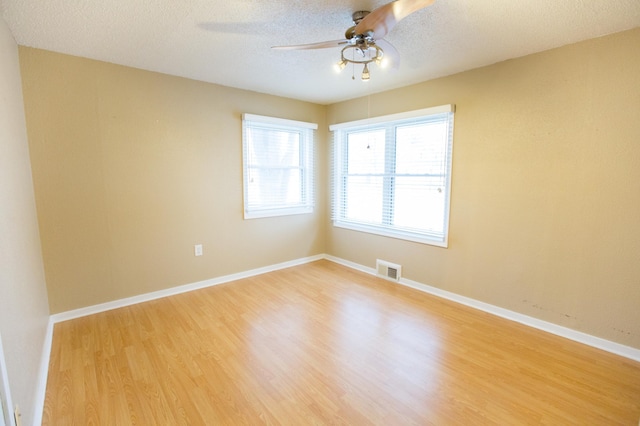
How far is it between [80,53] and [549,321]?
4554mm

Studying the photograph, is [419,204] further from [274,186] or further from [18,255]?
[18,255]

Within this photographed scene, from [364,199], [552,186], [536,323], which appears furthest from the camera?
[364,199]

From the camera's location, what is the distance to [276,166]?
4.02 m

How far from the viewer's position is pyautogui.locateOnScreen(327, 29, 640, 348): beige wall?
85.6 inches

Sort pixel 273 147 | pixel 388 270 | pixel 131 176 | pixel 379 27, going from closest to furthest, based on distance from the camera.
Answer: pixel 379 27 → pixel 131 176 → pixel 388 270 → pixel 273 147

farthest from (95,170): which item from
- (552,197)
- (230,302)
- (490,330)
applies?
(552,197)

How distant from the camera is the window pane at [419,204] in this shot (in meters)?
3.27

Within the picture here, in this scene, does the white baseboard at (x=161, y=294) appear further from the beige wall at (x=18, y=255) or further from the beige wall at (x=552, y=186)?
the beige wall at (x=552, y=186)

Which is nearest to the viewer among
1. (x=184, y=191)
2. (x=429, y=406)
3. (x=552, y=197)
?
(x=429, y=406)

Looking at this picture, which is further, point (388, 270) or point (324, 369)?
point (388, 270)

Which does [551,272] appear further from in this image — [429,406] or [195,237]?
[195,237]

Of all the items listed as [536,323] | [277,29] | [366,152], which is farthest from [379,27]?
[536,323]

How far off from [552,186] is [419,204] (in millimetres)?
1246

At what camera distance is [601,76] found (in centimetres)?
221
